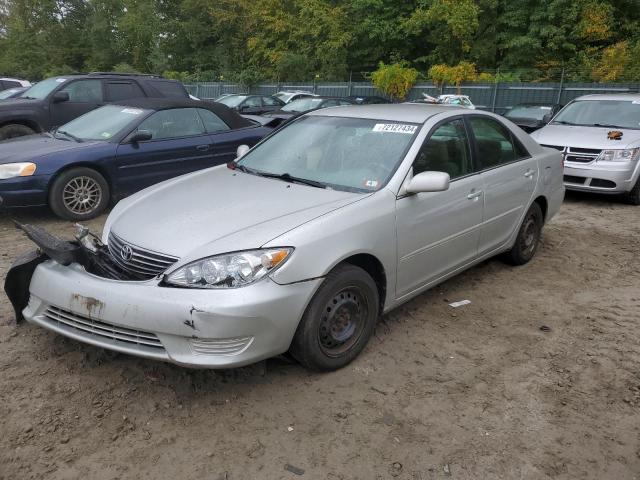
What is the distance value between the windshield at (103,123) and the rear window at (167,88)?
263cm

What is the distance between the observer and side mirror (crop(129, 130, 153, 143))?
6.62m

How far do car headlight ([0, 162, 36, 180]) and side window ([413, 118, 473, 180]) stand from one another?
178 inches

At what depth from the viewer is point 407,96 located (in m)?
25.0

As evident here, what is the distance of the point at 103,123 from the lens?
23.0 ft

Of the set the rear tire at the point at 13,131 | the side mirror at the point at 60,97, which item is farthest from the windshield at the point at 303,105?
the rear tire at the point at 13,131

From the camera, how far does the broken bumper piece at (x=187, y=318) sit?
8.82 feet

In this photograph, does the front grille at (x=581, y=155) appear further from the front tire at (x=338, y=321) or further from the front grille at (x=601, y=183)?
the front tire at (x=338, y=321)

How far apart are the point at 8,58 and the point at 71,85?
1654 inches

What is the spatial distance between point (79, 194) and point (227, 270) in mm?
4372

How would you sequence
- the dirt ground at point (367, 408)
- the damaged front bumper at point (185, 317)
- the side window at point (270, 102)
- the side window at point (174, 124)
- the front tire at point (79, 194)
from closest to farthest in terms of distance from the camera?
the dirt ground at point (367, 408) → the damaged front bumper at point (185, 317) → the front tire at point (79, 194) → the side window at point (174, 124) → the side window at point (270, 102)

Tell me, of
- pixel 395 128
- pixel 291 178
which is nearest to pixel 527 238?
pixel 395 128

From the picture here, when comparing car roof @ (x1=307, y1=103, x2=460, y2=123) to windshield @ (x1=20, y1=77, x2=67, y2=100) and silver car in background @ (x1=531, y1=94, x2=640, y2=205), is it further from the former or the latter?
windshield @ (x1=20, y1=77, x2=67, y2=100)

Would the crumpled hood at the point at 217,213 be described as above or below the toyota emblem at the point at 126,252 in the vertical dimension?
above

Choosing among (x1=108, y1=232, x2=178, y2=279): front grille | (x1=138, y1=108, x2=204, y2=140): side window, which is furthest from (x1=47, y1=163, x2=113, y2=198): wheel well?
(x1=108, y1=232, x2=178, y2=279): front grille
